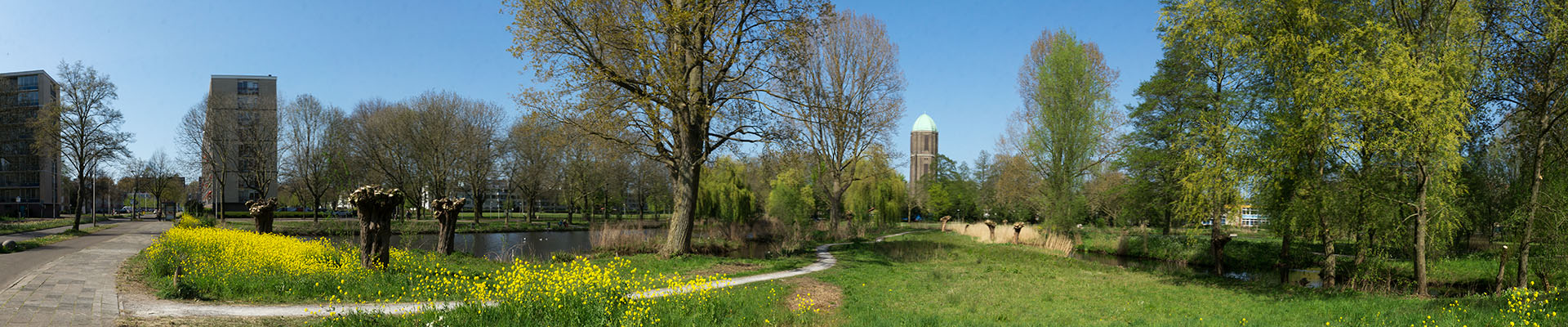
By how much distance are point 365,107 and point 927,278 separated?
133ft

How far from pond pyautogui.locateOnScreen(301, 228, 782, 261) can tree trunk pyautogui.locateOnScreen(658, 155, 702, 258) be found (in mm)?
2865

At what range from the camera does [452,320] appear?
7.27 m

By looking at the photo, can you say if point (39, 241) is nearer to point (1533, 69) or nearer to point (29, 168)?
point (1533, 69)

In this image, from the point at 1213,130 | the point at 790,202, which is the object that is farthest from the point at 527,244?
the point at 1213,130

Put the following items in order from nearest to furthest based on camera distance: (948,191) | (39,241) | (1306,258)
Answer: (39,241), (1306,258), (948,191)

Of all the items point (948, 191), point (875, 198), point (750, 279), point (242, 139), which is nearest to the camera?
point (750, 279)

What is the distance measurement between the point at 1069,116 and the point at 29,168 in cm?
7703

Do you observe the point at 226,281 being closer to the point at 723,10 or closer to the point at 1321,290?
the point at 723,10

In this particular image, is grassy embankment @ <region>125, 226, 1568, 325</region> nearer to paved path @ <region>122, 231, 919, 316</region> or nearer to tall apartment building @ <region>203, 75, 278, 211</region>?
paved path @ <region>122, 231, 919, 316</region>

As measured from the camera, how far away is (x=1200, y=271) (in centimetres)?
2136

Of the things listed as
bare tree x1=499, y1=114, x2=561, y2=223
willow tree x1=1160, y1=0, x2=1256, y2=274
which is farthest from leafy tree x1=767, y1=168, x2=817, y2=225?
willow tree x1=1160, y1=0, x2=1256, y2=274

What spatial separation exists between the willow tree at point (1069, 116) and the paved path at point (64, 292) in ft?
94.7

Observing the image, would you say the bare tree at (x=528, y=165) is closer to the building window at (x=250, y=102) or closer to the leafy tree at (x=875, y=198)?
the building window at (x=250, y=102)

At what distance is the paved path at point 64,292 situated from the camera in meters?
7.59
